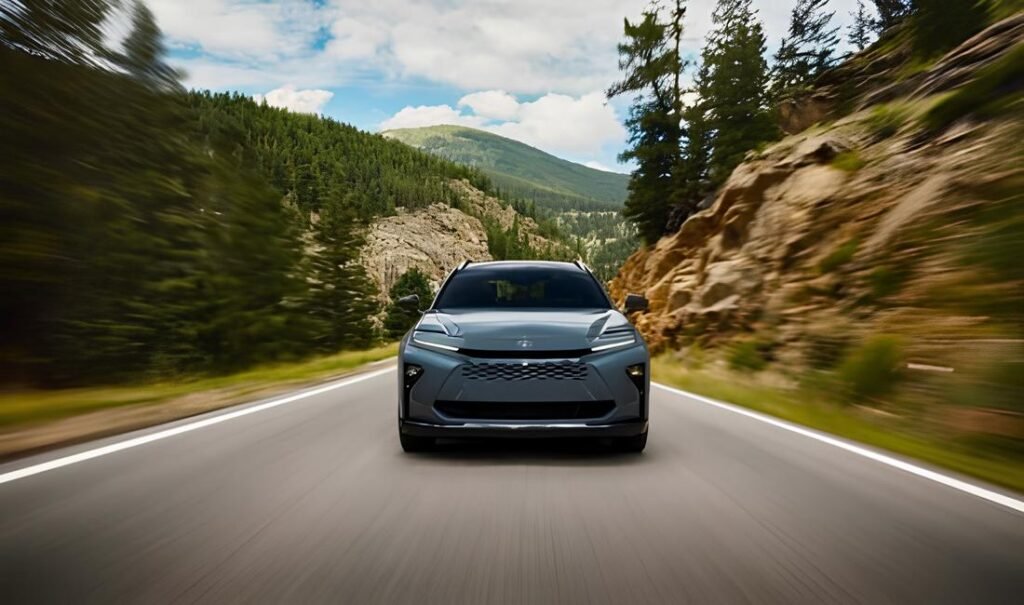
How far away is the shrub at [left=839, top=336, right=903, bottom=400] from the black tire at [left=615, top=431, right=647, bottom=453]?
4.79 m

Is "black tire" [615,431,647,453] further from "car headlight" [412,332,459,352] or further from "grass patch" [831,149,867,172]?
"grass patch" [831,149,867,172]

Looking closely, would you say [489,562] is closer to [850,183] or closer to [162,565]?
[162,565]

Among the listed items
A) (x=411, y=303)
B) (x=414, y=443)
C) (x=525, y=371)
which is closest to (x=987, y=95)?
(x=411, y=303)

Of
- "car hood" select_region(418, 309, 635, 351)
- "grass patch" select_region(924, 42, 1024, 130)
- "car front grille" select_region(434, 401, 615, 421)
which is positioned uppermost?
"grass patch" select_region(924, 42, 1024, 130)

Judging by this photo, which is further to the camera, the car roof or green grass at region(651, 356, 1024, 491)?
the car roof

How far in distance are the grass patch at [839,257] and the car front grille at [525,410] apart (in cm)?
1114

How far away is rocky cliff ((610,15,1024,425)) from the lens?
8.97 meters

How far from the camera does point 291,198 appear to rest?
157875 millimetres

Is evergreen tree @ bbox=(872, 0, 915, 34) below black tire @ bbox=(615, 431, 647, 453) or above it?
above

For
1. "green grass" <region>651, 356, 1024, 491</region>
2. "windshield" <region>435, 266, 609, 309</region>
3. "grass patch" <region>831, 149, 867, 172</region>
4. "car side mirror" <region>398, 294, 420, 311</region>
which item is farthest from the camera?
"grass patch" <region>831, 149, 867, 172</region>

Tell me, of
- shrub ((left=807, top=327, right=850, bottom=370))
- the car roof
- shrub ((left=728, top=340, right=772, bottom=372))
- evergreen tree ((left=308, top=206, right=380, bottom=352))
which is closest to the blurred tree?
shrub ((left=728, top=340, right=772, bottom=372))

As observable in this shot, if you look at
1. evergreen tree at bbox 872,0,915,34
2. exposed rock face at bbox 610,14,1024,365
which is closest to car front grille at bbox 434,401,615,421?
exposed rock face at bbox 610,14,1024,365

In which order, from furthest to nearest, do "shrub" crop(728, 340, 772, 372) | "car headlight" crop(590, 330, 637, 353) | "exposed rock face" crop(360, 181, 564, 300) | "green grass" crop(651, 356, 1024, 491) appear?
"exposed rock face" crop(360, 181, 564, 300), "shrub" crop(728, 340, 772, 372), "car headlight" crop(590, 330, 637, 353), "green grass" crop(651, 356, 1024, 491)

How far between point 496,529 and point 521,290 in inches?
157
